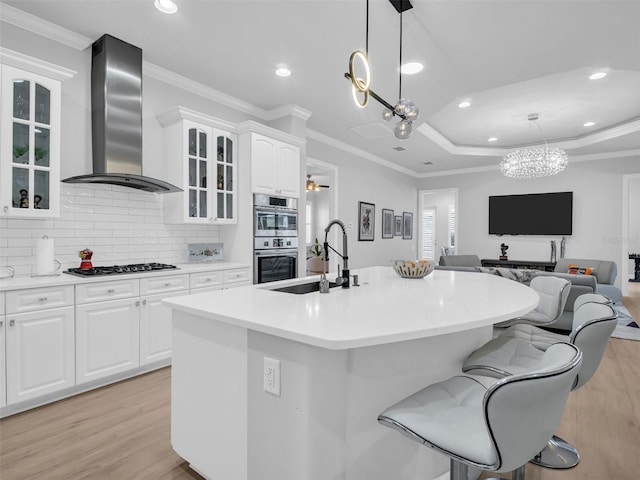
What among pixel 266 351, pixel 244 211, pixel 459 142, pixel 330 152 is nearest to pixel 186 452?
pixel 266 351

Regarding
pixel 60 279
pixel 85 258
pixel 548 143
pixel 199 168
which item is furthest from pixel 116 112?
pixel 548 143

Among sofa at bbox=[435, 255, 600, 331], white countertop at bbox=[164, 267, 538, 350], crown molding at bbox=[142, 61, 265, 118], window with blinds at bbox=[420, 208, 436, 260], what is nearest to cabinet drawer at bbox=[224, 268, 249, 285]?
white countertop at bbox=[164, 267, 538, 350]

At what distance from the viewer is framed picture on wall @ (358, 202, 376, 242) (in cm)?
632

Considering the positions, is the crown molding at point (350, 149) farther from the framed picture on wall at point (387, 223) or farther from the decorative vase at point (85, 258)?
the decorative vase at point (85, 258)

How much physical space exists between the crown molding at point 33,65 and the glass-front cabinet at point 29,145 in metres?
0.03

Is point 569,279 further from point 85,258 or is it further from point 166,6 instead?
point 85,258

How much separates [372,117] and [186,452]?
418 cm

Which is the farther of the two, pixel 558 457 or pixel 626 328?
pixel 626 328

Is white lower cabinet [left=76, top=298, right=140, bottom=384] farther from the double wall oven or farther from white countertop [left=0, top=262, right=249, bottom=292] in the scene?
the double wall oven

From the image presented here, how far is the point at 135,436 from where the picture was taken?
2.08 metres

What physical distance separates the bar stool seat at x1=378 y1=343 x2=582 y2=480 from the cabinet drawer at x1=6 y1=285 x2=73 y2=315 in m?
2.38

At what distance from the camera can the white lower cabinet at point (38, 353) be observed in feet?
7.31

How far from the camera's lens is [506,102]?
179 inches

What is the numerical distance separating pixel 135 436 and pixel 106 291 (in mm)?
1112
